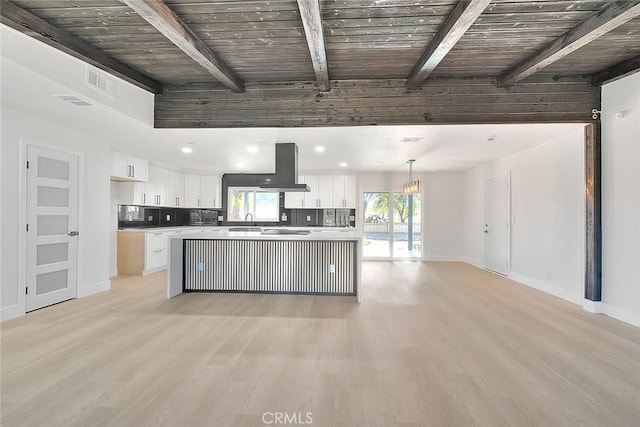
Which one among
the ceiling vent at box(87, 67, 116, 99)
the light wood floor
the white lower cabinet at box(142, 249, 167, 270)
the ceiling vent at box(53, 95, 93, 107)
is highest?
the ceiling vent at box(87, 67, 116, 99)

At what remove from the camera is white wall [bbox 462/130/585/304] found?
13.7 feet

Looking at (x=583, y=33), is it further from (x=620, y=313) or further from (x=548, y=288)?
(x=548, y=288)

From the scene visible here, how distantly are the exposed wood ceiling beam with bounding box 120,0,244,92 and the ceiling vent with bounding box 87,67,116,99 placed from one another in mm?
1065

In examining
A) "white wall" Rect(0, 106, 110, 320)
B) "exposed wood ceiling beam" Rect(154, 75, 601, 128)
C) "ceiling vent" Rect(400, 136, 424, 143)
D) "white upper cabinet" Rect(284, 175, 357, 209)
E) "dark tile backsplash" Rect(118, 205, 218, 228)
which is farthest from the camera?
"white upper cabinet" Rect(284, 175, 357, 209)

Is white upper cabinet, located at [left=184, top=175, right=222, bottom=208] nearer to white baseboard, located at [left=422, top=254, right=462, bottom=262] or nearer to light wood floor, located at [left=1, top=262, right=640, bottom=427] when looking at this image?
light wood floor, located at [left=1, top=262, right=640, bottom=427]

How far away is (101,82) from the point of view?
3.22 m

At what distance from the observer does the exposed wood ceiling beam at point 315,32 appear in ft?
7.29

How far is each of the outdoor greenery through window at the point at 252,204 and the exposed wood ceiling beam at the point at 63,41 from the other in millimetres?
4581

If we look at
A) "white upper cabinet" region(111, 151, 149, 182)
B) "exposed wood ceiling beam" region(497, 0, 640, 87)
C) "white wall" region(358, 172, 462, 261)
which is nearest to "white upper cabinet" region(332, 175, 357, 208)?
"white wall" region(358, 172, 462, 261)

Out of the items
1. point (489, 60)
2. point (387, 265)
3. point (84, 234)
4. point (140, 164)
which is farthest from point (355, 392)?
point (140, 164)

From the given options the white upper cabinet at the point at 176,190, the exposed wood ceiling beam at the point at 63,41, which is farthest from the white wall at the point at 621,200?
the white upper cabinet at the point at 176,190

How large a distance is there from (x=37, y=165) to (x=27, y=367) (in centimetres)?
260

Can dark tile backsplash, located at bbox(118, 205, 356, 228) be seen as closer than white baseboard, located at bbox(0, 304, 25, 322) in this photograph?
No

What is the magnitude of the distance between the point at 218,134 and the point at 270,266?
82.9 inches
